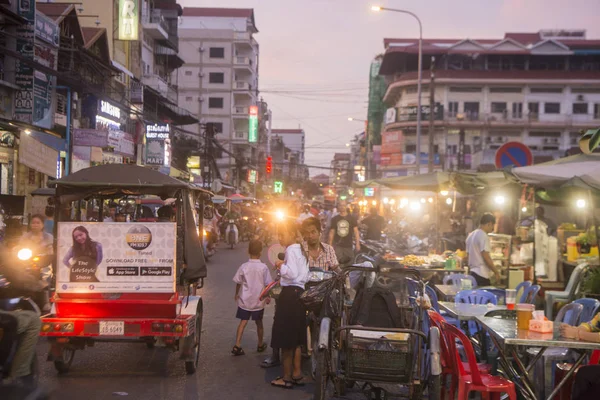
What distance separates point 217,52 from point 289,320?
7194 cm

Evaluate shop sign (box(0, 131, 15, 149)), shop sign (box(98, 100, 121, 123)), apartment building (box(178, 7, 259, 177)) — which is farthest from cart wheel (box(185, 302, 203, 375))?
apartment building (box(178, 7, 259, 177))

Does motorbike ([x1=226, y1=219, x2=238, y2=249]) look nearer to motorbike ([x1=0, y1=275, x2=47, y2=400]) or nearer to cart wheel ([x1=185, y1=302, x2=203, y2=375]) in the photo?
cart wheel ([x1=185, y1=302, x2=203, y2=375])

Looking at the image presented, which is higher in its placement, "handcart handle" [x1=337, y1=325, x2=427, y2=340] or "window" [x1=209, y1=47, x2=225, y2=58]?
"window" [x1=209, y1=47, x2=225, y2=58]

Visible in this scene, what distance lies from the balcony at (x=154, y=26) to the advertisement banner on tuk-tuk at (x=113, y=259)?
3761cm

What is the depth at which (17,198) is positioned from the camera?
18062 mm

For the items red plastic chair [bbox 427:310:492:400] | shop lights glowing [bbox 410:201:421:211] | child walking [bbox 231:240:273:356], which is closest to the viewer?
red plastic chair [bbox 427:310:492:400]

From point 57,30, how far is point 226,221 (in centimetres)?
1296

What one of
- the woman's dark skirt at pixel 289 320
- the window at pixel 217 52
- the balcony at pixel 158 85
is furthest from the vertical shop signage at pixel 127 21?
the window at pixel 217 52

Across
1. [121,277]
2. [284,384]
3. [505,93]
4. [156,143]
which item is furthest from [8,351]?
[505,93]

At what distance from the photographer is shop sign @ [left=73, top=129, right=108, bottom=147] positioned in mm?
23406

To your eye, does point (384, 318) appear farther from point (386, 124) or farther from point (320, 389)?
point (386, 124)

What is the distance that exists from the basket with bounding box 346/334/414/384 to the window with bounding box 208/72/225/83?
238 ft

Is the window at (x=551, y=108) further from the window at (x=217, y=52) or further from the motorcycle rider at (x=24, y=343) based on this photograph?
the motorcycle rider at (x=24, y=343)

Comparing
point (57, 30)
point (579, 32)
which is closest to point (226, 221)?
point (57, 30)
